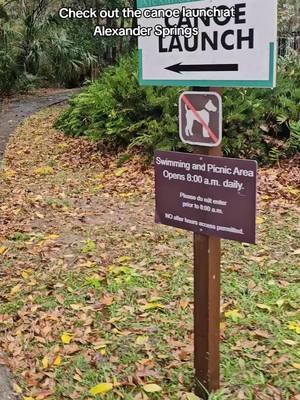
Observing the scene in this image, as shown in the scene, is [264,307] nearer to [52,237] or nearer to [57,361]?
[57,361]

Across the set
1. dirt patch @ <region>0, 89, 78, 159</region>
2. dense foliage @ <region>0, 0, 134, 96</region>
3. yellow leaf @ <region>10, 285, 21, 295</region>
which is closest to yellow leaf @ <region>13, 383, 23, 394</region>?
yellow leaf @ <region>10, 285, 21, 295</region>

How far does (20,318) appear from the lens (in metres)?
3.61

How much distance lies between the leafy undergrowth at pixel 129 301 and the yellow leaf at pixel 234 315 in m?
0.01

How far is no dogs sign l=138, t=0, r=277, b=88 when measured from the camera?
210 centimetres

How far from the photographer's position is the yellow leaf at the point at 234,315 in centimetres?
345

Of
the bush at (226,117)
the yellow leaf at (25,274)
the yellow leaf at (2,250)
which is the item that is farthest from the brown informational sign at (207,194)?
the bush at (226,117)

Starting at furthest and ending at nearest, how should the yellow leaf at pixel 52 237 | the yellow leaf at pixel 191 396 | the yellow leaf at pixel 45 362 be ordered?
the yellow leaf at pixel 52 237 < the yellow leaf at pixel 45 362 < the yellow leaf at pixel 191 396

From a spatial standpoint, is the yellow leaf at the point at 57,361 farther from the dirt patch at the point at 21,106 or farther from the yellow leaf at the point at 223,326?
the dirt patch at the point at 21,106

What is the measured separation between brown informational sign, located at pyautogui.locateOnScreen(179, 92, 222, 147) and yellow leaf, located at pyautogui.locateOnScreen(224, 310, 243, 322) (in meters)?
1.50

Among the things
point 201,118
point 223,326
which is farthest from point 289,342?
point 201,118

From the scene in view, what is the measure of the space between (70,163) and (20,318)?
4.80 m

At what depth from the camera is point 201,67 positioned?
2299 millimetres

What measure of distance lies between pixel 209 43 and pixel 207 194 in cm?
66

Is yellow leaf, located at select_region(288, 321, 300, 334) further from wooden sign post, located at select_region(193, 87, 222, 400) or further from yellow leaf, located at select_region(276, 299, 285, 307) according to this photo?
wooden sign post, located at select_region(193, 87, 222, 400)
